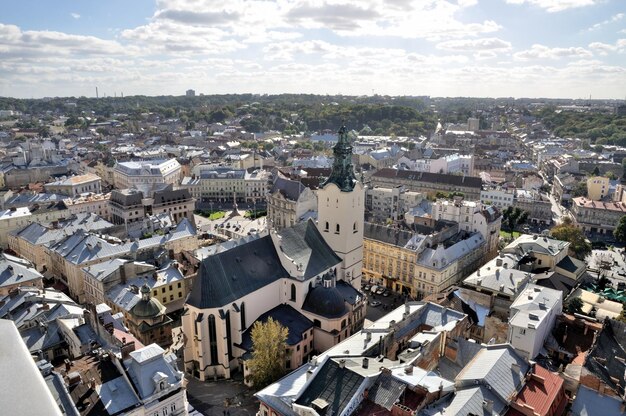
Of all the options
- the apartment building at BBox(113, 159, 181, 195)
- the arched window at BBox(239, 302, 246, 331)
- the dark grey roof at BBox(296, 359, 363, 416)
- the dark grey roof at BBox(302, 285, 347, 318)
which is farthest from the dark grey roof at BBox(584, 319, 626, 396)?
the apartment building at BBox(113, 159, 181, 195)

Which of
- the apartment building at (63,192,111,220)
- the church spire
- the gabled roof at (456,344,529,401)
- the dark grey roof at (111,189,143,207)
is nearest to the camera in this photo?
the gabled roof at (456,344,529,401)

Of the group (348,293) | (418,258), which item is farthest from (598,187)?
(348,293)

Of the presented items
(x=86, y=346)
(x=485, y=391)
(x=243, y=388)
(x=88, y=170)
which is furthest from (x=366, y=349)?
(x=88, y=170)

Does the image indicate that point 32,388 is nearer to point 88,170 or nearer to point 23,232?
point 23,232

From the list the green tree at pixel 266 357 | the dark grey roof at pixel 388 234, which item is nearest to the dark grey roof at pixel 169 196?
the dark grey roof at pixel 388 234

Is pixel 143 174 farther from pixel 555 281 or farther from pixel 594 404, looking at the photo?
pixel 594 404

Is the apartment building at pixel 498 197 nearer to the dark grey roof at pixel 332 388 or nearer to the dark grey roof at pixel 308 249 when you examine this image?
the dark grey roof at pixel 308 249

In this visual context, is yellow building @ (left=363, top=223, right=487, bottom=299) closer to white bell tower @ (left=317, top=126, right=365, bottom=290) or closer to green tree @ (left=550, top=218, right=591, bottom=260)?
white bell tower @ (left=317, top=126, right=365, bottom=290)
